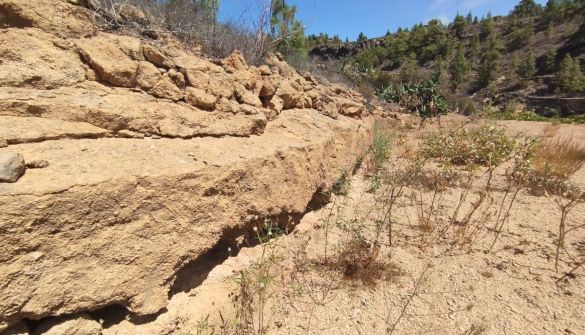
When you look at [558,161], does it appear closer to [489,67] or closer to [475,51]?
[489,67]

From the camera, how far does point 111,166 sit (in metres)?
1.35

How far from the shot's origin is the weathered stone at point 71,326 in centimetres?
122

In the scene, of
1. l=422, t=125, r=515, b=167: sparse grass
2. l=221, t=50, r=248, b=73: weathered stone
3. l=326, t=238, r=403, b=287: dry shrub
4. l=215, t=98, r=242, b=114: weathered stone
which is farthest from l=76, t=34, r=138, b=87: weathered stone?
l=422, t=125, r=515, b=167: sparse grass

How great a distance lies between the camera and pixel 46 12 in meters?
1.68

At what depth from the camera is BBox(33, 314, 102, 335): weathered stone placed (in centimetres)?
122

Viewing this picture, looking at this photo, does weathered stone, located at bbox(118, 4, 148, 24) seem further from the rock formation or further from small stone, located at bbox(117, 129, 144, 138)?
small stone, located at bbox(117, 129, 144, 138)

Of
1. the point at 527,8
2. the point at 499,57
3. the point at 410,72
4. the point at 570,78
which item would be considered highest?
the point at 527,8

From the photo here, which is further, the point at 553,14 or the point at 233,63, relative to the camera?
the point at 553,14

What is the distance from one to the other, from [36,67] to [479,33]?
116 ft

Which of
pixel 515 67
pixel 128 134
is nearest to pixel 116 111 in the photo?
pixel 128 134

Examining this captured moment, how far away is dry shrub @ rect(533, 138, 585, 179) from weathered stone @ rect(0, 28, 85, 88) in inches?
161

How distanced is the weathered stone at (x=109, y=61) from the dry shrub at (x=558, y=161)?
3820mm

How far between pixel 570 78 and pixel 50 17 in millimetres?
23085

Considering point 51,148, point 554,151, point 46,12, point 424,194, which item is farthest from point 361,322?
point 554,151
